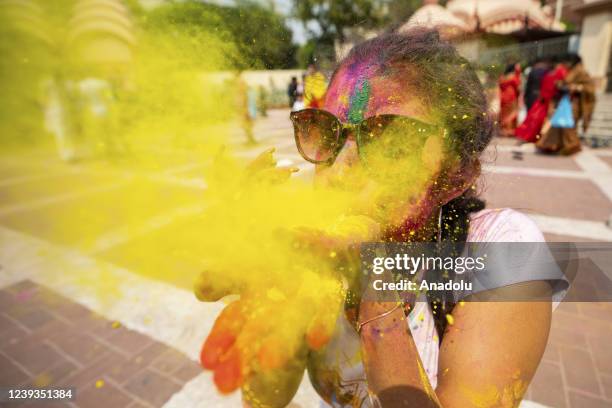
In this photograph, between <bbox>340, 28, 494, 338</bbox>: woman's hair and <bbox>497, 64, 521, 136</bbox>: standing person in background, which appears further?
<bbox>497, 64, 521, 136</bbox>: standing person in background

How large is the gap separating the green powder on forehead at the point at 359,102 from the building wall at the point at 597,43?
25498 millimetres

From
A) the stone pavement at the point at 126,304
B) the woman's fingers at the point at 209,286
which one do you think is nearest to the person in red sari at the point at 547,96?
the stone pavement at the point at 126,304

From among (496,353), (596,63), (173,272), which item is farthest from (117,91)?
(596,63)

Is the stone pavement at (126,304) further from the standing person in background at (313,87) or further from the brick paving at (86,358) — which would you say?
the standing person in background at (313,87)

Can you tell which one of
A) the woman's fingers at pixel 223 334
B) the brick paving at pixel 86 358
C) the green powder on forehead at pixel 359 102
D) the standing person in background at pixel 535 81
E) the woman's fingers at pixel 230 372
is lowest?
the brick paving at pixel 86 358

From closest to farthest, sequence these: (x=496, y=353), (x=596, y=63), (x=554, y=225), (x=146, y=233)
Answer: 1. (x=496, y=353)
2. (x=146, y=233)
3. (x=554, y=225)
4. (x=596, y=63)

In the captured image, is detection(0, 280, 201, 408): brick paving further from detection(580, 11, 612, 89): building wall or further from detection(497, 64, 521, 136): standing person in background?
detection(580, 11, 612, 89): building wall

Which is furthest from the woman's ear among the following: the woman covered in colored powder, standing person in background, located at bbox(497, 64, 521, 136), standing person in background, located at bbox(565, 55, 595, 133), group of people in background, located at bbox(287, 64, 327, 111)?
standing person in background, located at bbox(497, 64, 521, 136)

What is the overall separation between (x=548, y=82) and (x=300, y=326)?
10.5 metres

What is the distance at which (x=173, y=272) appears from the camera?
11.6ft

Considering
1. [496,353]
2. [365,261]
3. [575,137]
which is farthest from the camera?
[575,137]

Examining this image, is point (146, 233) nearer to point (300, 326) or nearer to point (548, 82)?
point (300, 326)

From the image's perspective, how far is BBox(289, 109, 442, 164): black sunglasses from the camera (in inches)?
39.2

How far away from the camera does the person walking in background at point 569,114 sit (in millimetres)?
8562
